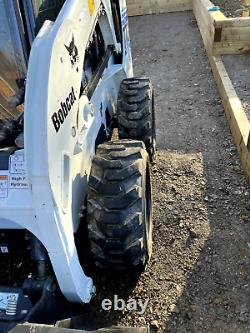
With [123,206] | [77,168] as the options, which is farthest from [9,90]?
[123,206]

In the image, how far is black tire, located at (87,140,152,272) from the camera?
89.7 inches

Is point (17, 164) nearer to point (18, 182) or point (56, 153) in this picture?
point (18, 182)

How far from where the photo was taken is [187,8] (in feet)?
31.4

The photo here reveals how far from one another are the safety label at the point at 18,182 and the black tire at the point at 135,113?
1623 mm

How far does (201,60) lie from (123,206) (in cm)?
518

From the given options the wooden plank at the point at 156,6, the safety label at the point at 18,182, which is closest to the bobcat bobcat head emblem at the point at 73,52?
→ the safety label at the point at 18,182

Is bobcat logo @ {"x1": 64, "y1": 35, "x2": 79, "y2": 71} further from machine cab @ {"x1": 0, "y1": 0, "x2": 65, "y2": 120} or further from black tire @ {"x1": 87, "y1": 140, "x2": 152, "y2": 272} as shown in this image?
black tire @ {"x1": 87, "y1": 140, "x2": 152, "y2": 272}

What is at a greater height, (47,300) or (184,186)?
(47,300)

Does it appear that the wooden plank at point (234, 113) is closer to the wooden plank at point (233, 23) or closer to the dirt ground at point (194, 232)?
the dirt ground at point (194, 232)

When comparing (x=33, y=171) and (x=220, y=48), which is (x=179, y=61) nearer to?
(x=220, y=48)

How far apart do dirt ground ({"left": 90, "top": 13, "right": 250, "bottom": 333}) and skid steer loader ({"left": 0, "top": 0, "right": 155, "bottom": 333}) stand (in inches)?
15.4

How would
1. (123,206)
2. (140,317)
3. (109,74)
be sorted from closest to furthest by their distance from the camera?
(123,206) → (140,317) → (109,74)

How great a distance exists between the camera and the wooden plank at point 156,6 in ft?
31.2

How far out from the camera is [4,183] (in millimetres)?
2125
